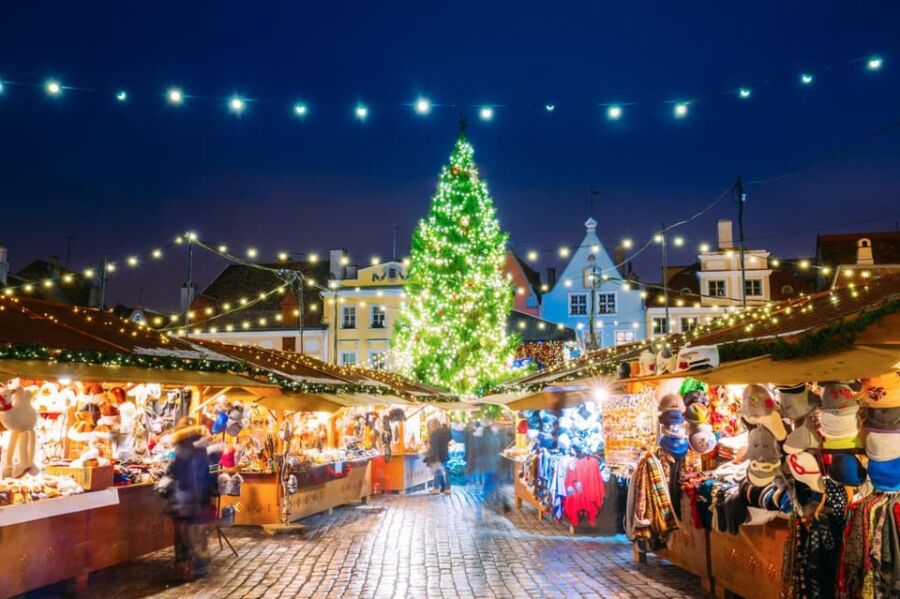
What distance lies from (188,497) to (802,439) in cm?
618

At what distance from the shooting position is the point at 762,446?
662 cm

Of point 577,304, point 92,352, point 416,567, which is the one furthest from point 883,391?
point 577,304

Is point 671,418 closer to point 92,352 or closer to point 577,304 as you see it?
point 92,352

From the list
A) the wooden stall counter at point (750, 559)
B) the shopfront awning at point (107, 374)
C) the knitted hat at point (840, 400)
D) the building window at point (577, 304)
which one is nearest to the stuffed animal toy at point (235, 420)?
the shopfront awning at point (107, 374)

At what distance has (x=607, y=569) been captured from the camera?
9266 mm

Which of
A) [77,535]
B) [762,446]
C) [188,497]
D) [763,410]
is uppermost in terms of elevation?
[763,410]

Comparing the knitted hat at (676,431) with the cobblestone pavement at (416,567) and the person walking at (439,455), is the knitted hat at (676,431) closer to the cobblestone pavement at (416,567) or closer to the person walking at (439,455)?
the cobblestone pavement at (416,567)

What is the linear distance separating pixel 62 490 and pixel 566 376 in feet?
21.7

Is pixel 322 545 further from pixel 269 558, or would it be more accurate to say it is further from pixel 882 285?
pixel 882 285

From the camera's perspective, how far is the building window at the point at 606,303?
39.9 metres

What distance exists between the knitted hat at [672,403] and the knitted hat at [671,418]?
0.04m

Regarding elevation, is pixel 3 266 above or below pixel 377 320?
above

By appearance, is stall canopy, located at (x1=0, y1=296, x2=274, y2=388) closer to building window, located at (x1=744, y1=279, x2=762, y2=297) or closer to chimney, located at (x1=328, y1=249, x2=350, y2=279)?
building window, located at (x1=744, y1=279, x2=762, y2=297)

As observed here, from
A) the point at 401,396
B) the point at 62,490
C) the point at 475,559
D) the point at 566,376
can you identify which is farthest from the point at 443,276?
the point at 62,490
